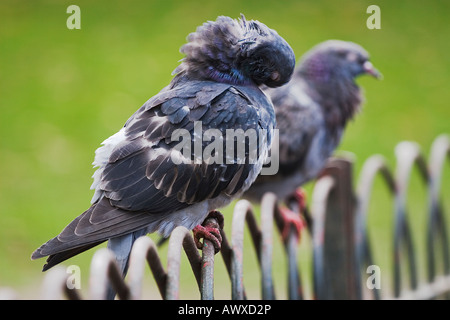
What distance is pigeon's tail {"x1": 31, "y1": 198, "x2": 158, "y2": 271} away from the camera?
7.57 ft

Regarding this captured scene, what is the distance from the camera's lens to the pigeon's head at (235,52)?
2.89 metres

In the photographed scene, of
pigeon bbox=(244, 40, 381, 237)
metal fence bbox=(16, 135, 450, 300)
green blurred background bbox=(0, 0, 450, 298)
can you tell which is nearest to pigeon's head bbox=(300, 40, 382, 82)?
pigeon bbox=(244, 40, 381, 237)

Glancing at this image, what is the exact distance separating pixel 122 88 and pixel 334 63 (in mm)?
3011

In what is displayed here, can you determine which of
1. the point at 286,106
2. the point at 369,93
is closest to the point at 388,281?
the point at 286,106

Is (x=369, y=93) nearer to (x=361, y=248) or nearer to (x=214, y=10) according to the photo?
(x=214, y=10)

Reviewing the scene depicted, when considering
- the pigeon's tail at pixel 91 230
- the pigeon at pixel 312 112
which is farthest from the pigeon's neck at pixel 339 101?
the pigeon's tail at pixel 91 230

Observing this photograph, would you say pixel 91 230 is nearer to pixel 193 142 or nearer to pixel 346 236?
pixel 193 142

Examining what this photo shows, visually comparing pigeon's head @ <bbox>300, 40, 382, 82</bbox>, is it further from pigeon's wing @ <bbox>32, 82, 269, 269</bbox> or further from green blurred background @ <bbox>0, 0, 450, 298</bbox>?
pigeon's wing @ <bbox>32, 82, 269, 269</bbox>

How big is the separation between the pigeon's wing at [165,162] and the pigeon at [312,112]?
1.44 meters

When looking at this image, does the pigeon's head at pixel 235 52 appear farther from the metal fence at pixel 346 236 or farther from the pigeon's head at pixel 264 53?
the metal fence at pixel 346 236

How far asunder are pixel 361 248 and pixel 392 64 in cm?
542

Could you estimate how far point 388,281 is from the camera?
5.91 metres

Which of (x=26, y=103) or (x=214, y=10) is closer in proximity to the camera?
(x=26, y=103)
